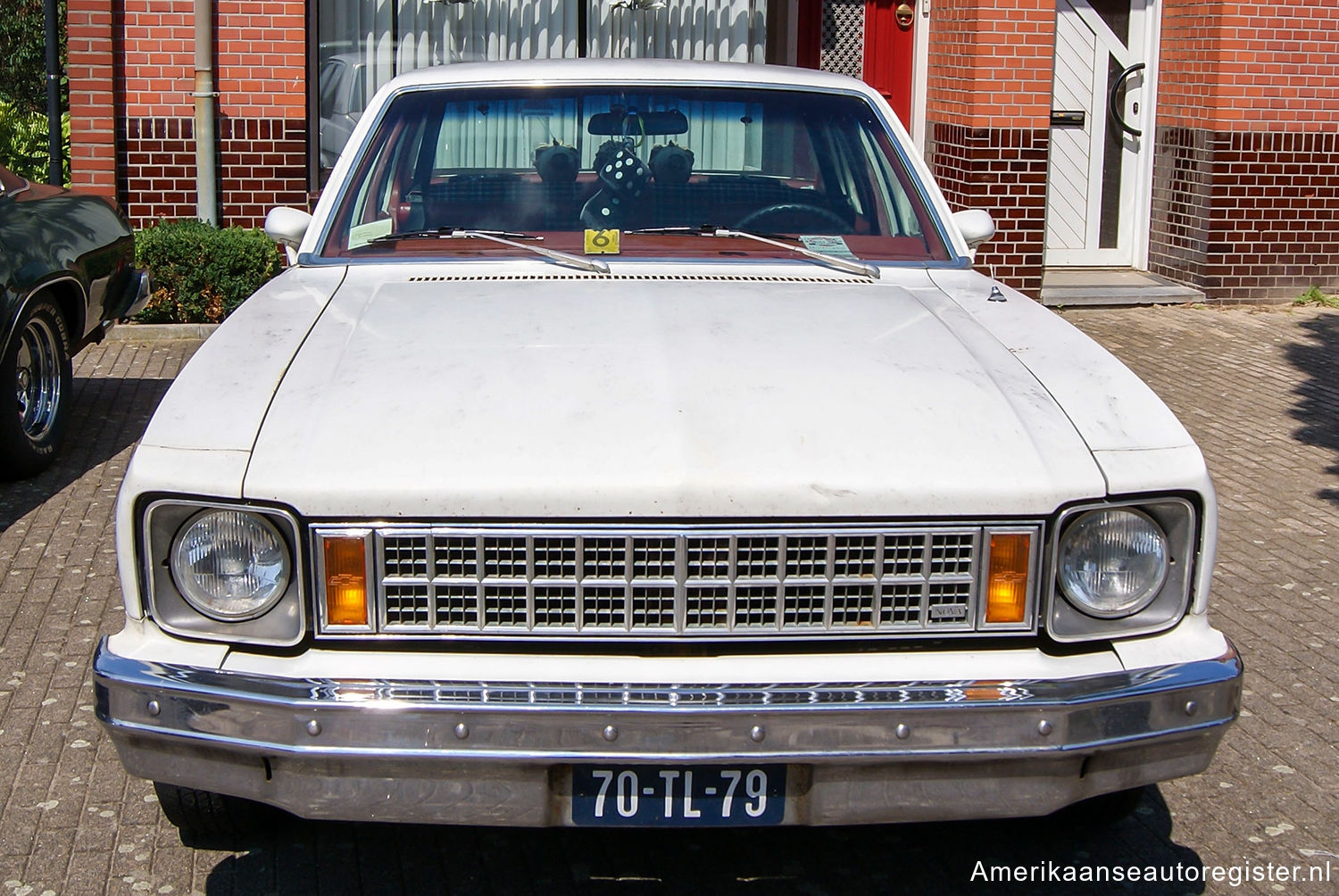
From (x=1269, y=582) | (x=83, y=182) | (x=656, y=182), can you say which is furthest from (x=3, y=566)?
→ (x=83, y=182)

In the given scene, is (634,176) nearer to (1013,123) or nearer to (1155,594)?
(1155,594)

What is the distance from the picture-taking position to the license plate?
2.79 metres

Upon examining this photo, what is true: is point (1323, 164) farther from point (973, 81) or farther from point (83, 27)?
point (83, 27)

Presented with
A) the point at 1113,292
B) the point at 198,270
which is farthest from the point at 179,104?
the point at 1113,292

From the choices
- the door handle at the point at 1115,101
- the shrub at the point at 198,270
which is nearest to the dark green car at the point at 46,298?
the shrub at the point at 198,270

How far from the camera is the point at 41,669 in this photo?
4.59 meters

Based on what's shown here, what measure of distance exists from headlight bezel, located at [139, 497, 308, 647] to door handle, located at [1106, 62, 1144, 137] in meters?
10.3

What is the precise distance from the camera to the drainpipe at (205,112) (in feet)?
32.2

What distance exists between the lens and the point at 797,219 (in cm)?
441

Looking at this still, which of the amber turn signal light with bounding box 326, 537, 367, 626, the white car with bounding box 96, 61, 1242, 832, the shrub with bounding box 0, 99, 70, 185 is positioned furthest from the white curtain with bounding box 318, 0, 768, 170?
the amber turn signal light with bounding box 326, 537, 367, 626

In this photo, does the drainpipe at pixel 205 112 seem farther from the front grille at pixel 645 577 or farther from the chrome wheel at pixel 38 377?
the front grille at pixel 645 577

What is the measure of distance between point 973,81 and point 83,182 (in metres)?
6.00

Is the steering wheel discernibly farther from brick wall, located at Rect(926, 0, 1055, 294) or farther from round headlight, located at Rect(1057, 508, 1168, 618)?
brick wall, located at Rect(926, 0, 1055, 294)

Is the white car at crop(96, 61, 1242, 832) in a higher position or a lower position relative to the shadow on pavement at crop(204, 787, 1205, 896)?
higher
